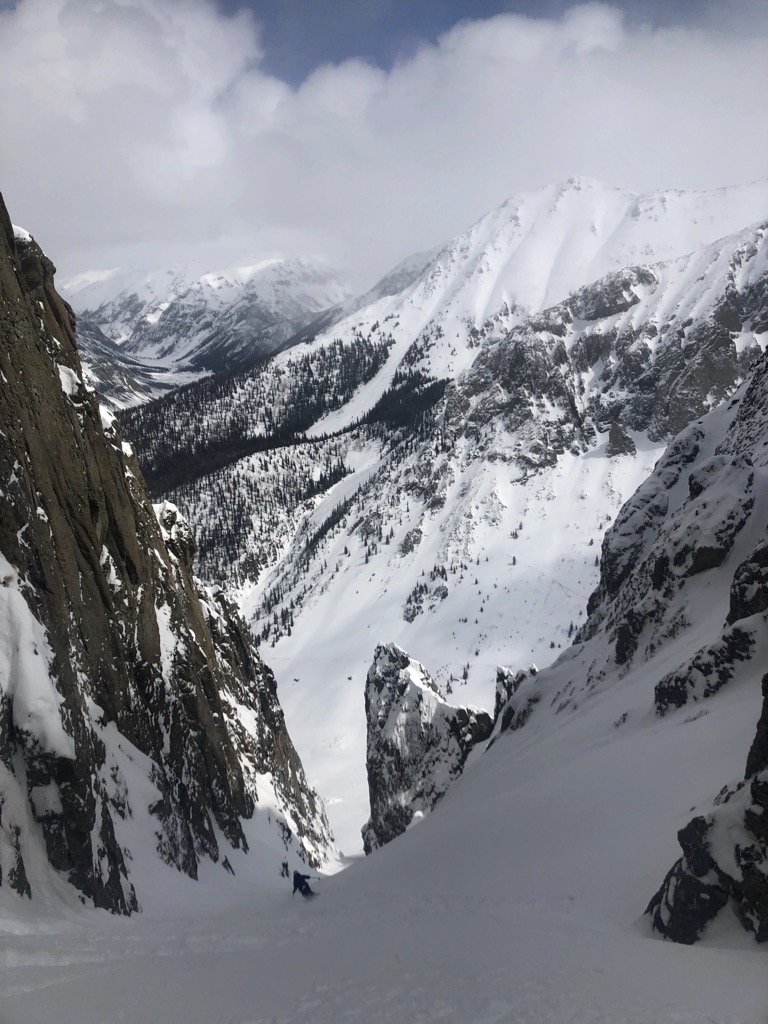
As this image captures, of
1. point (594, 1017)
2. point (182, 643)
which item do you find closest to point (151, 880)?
point (182, 643)

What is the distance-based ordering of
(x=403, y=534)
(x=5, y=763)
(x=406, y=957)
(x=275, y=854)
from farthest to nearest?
(x=403, y=534), (x=275, y=854), (x=5, y=763), (x=406, y=957)

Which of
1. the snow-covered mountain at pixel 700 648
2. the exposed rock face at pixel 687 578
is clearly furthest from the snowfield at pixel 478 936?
the exposed rock face at pixel 687 578

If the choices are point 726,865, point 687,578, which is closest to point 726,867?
point 726,865

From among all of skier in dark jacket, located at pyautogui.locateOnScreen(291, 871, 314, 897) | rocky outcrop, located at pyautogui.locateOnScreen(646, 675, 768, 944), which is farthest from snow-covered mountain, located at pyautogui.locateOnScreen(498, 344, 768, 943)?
skier in dark jacket, located at pyautogui.locateOnScreen(291, 871, 314, 897)

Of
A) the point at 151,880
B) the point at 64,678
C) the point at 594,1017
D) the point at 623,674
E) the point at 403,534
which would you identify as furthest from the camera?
the point at 403,534

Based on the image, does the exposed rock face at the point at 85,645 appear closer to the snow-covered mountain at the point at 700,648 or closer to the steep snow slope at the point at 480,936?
the steep snow slope at the point at 480,936

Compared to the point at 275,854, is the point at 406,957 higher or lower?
higher

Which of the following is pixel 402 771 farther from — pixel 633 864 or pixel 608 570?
pixel 633 864

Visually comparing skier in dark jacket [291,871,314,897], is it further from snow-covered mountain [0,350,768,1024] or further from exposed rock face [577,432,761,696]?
exposed rock face [577,432,761,696]
